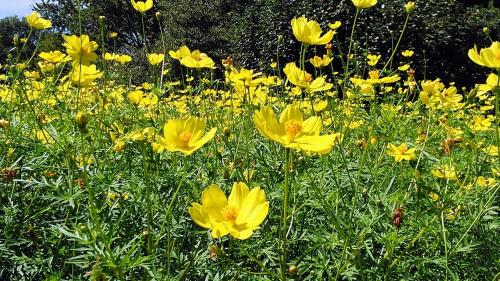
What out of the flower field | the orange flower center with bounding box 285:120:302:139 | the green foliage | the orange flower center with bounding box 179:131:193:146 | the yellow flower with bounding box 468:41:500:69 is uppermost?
the yellow flower with bounding box 468:41:500:69

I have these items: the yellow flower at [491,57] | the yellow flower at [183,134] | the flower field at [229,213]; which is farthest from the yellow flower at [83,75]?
the yellow flower at [491,57]

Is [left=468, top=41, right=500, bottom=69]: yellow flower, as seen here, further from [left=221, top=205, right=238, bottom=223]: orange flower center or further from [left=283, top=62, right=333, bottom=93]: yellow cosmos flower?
[left=221, top=205, right=238, bottom=223]: orange flower center

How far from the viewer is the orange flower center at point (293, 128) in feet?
3.26

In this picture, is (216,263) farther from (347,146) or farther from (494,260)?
(347,146)

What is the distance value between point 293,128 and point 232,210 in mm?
205

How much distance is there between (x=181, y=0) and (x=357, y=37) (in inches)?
360

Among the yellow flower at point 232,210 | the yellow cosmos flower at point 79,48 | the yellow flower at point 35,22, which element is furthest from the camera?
the yellow flower at point 35,22

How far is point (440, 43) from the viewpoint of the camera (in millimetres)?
8141

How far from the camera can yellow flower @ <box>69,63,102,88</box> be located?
1557 millimetres

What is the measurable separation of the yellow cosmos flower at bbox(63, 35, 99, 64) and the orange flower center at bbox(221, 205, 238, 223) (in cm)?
82

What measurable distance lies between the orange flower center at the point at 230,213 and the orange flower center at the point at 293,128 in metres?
0.18

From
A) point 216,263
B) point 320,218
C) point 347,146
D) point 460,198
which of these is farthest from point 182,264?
point 347,146

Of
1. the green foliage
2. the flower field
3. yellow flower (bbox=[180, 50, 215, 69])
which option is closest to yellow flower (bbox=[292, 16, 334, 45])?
the flower field

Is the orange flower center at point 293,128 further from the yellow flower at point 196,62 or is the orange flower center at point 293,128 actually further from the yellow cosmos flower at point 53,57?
the yellow cosmos flower at point 53,57
